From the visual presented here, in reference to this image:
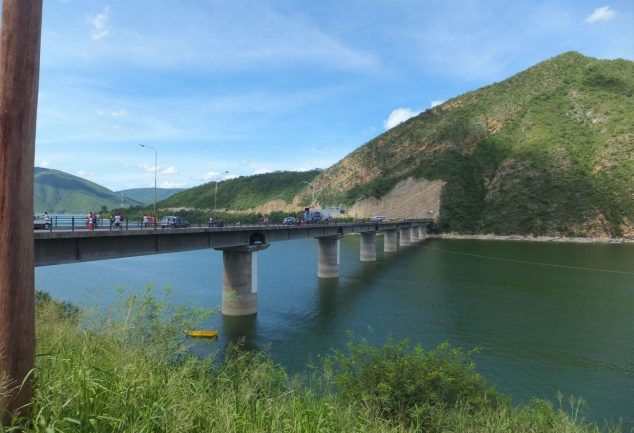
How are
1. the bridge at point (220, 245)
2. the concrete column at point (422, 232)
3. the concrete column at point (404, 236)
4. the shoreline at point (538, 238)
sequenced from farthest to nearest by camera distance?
the concrete column at point (422, 232)
the concrete column at point (404, 236)
the shoreline at point (538, 238)
the bridge at point (220, 245)

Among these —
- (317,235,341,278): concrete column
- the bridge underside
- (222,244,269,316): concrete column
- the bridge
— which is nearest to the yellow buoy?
the bridge

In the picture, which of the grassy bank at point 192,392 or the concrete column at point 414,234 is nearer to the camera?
the grassy bank at point 192,392

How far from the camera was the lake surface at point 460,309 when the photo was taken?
25402mm

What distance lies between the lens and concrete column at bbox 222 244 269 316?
37656mm

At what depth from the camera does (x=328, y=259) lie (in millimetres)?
62531

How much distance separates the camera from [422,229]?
133125mm

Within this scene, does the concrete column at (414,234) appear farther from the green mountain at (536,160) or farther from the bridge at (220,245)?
the bridge at (220,245)

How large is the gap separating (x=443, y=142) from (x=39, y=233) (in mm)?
181688

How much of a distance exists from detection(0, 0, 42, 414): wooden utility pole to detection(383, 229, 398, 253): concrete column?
9762cm

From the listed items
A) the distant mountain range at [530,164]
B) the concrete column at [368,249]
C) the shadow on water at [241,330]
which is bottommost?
the shadow on water at [241,330]

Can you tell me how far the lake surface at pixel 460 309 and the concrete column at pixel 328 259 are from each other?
2213 mm

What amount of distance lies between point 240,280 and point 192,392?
30.4 meters

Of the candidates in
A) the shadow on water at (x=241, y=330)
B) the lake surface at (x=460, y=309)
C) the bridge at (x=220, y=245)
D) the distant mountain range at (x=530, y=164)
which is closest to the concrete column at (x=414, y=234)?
the distant mountain range at (x=530, y=164)

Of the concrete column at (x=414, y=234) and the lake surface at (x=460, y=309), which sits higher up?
the concrete column at (x=414, y=234)
